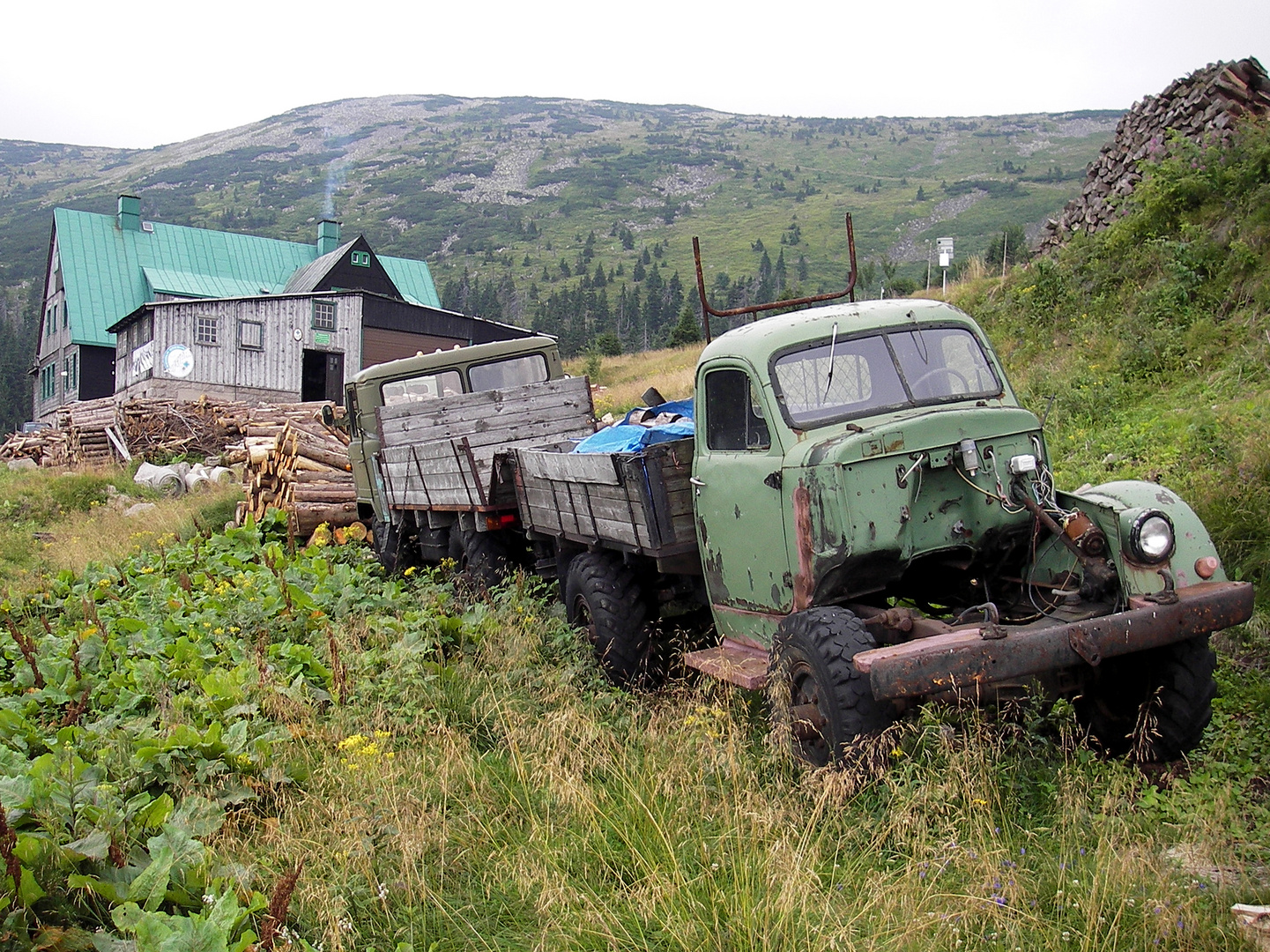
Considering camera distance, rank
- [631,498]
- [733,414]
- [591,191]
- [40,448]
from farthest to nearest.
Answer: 1. [591,191]
2. [40,448]
3. [631,498]
4. [733,414]

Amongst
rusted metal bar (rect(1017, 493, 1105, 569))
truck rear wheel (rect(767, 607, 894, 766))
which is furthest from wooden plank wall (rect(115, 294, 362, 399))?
rusted metal bar (rect(1017, 493, 1105, 569))

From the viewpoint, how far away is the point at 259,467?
1493 centimetres

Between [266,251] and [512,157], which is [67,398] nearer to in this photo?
[266,251]

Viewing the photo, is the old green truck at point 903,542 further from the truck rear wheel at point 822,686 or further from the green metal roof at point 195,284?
the green metal roof at point 195,284

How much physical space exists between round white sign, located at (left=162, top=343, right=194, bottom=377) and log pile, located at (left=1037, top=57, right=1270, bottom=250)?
2566 centimetres

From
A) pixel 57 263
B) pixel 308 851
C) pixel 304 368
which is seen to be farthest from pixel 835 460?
pixel 57 263

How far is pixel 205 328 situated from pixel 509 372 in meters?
23.2

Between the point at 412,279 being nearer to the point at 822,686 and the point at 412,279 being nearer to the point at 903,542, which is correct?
the point at 903,542

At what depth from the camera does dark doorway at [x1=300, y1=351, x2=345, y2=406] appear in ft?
110

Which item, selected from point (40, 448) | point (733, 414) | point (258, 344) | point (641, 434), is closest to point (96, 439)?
point (40, 448)

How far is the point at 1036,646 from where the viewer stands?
399 cm

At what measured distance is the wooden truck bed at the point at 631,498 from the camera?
5.83 metres

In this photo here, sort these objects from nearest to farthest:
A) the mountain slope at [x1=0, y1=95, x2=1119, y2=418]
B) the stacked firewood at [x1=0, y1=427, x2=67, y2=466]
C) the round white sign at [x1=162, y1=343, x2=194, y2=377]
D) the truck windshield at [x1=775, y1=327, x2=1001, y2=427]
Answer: the truck windshield at [x1=775, y1=327, x2=1001, y2=427], the stacked firewood at [x1=0, y1=427, x2=67, y2=466], the round white sign at [x1=162, y1=343, x2=194, y2=377], the mountain slope at [x1=0, y1=95, x2=1119, y2=418]

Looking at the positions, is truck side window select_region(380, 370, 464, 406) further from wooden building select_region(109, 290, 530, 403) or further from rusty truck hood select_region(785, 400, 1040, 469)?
wooden building select_region(109, 290, 530, 403)
